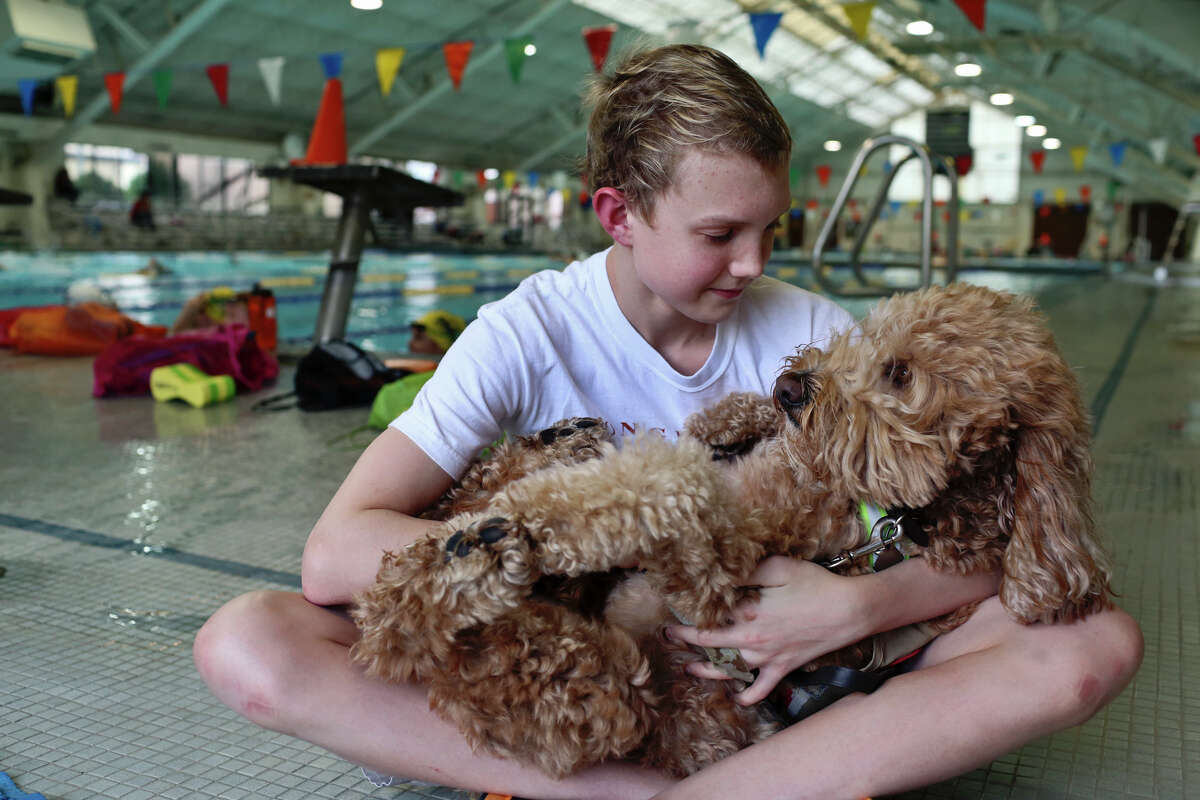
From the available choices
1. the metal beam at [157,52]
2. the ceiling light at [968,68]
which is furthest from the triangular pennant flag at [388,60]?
the ceiling light at [968,68]

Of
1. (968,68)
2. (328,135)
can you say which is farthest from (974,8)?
(968,68)

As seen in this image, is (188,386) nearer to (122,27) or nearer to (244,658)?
(244,658)

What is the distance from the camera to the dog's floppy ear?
4.38ft

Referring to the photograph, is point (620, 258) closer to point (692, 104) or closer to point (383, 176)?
point (692, 104)

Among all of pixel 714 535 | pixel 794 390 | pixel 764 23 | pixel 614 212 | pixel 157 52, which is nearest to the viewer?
pixel 714 535

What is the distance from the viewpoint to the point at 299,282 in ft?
47.4

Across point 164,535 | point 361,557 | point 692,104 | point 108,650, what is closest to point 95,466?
point 164,535

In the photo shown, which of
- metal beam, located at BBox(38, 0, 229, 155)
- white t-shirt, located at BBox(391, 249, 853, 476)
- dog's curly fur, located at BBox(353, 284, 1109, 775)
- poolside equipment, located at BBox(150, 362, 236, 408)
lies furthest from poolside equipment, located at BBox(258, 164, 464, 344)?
metal beam, located at BBox(38, 0, 229, 155)

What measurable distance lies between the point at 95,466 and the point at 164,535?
101 centimetres

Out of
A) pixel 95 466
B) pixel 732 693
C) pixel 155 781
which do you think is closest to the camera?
pixel 732 693

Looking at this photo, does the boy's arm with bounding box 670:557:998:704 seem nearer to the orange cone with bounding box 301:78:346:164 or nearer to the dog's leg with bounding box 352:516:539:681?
the dog's leg with bounding box 352:516:539:681

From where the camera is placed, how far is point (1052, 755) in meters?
1.86

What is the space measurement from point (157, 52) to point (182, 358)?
46.4 ft

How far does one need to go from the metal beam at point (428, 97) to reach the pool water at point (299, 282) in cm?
349
